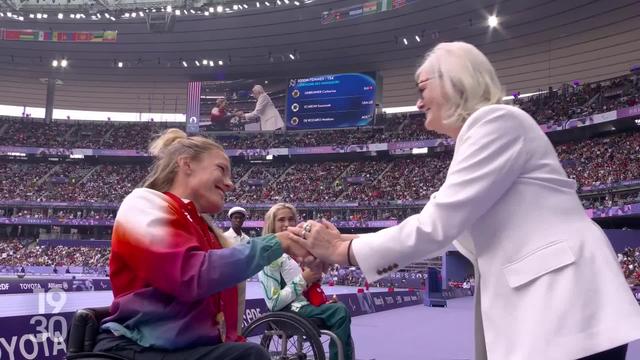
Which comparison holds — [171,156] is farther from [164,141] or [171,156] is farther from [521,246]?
[521,246]

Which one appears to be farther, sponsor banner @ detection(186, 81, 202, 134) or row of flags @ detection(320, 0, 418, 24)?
sponsor banner @ detection(186, 81, 202, 134)

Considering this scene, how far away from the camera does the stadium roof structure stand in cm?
2984

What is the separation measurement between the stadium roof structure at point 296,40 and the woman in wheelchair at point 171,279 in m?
27.6

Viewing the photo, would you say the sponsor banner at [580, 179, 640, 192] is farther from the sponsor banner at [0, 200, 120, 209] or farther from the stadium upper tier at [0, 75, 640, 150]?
the sponsor banner at [0, 200, 120, 209]

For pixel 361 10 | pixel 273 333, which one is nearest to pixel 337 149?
pixel 361 10

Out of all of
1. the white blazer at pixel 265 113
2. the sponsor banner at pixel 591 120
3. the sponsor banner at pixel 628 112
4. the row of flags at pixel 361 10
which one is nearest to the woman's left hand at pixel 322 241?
the row of flags at pixel 361 10

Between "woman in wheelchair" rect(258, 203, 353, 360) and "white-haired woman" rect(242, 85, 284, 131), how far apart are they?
115 ft

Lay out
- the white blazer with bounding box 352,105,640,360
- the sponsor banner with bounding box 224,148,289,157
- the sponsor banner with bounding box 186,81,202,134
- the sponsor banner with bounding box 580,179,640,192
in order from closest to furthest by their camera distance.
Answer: the white blazer with bounding box 352,105,640,360 → the sponsor banner with bounding box 580,179,640,192 → the sponsor banner with bounding box 186,81,202,134 → the sponsor banner with bounding box 224,148,289,157

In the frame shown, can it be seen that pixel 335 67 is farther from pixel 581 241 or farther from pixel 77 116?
pixel 581 241

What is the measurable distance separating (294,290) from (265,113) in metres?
35.9

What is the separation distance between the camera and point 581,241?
1.63m

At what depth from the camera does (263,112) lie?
39.9m

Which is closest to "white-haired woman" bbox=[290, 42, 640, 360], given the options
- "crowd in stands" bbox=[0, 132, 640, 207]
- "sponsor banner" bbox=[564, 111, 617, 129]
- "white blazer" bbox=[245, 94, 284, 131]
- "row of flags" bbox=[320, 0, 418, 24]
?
"row of flags" bbox=[320, 0, 418, 24]

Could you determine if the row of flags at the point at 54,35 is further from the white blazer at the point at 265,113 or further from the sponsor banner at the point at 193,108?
the white blazer at the point at 265,113
